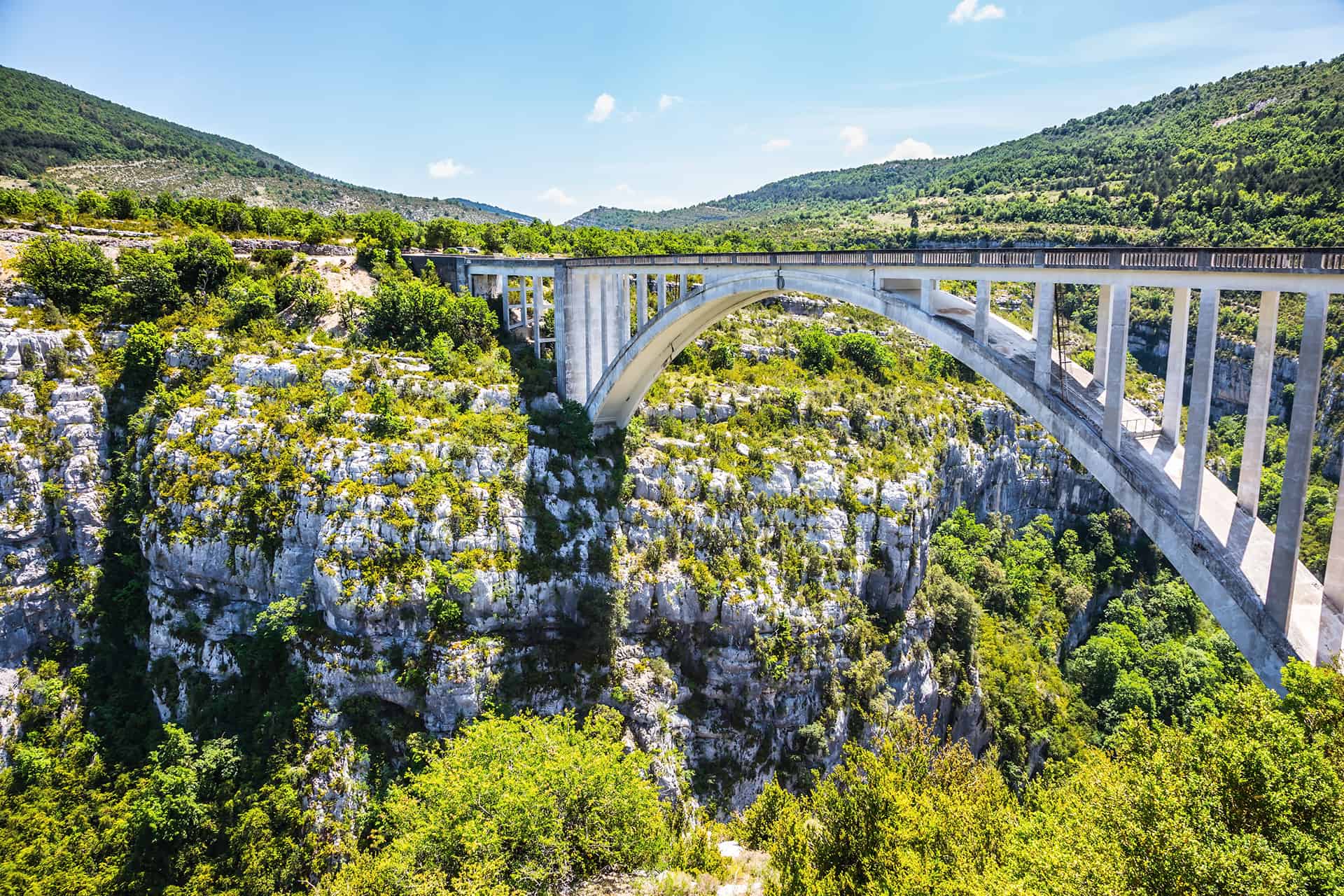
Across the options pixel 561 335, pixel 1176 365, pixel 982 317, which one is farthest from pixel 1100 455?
pixel 561 335

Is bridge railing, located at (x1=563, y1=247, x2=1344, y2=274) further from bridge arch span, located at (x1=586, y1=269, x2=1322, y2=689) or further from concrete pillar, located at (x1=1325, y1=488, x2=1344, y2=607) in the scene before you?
concrete pillar, located at (x1=1325, y1=488, x2=1344, y2=607)

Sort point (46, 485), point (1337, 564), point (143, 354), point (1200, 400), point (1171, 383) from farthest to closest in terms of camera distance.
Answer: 1. point (143, 354)
2. point (46, 485)
3. point (1171, 383)
4. point (1200, 400)
5. point (1337, 564)

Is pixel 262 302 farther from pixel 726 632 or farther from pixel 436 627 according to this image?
pixel 726 632

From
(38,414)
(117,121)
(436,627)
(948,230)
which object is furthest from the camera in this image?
(117,121)

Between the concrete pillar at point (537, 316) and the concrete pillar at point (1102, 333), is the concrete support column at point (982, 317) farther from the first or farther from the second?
the concrete pillar at point (537, 316)

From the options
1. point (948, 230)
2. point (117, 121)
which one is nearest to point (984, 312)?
point (948, 230)

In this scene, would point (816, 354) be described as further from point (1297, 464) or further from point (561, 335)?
point (1297, 464)

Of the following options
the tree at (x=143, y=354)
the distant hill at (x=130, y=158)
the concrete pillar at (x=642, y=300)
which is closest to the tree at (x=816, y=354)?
the concrete pillar at (x=642, y=300)
